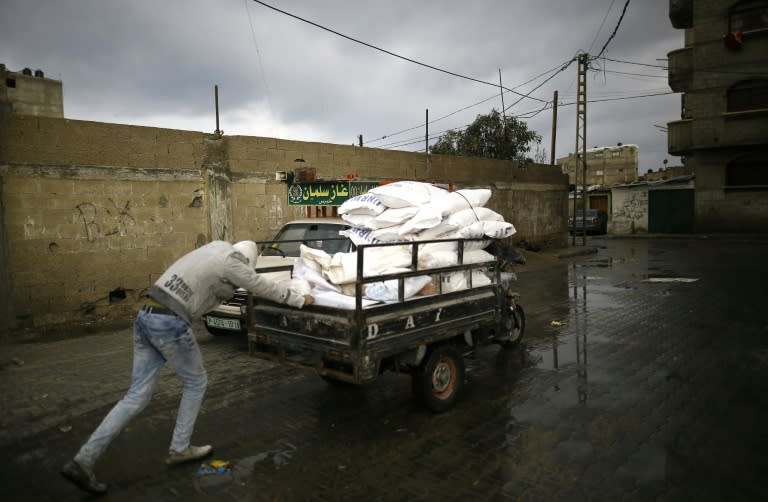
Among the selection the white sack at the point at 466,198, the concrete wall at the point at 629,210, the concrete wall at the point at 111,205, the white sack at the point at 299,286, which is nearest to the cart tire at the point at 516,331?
the white sack at the point at 466,198

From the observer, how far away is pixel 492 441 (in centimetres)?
389

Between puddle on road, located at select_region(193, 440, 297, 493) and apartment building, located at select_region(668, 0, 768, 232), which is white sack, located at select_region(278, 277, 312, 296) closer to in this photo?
puddle on road, located at select_region(193, 440, 297, 493)

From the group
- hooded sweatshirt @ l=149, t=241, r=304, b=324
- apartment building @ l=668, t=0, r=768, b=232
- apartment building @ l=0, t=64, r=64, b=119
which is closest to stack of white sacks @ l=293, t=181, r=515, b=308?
hooded sweatshirt @ l=149, t=241, r=304, b=324

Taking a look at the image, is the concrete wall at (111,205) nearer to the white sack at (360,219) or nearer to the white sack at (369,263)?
the white sack at (360,219)

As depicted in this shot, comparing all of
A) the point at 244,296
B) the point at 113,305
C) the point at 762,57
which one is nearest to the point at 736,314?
the point at 244,296

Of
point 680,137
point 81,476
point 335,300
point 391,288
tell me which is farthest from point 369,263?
point 680,137

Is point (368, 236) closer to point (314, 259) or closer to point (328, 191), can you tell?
point (314, 259)

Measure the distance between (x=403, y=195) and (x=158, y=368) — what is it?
260cm

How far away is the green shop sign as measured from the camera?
8578 millimetres

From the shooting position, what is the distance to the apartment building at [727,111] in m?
23.8

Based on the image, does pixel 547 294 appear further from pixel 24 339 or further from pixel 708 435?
pixel 24 339

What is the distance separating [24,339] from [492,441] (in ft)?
22.3

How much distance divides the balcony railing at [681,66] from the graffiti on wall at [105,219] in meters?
26.8

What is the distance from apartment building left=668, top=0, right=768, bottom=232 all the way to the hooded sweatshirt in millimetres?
27412
